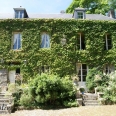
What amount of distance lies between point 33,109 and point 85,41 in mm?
9410

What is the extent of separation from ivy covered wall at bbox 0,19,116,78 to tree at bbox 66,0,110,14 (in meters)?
10.9

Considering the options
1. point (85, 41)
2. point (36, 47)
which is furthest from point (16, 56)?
point (85, 41)

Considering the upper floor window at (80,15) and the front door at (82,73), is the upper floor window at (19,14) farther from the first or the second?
the front door at (82,73)

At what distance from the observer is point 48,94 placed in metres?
12.8

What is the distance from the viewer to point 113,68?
19500mm

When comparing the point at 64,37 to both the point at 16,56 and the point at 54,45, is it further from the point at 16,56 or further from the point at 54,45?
the point at 16,56

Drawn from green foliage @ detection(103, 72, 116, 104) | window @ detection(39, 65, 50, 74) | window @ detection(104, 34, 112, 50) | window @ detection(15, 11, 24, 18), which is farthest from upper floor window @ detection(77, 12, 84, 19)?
green foliage @ detection(103, 72, 116, 104)

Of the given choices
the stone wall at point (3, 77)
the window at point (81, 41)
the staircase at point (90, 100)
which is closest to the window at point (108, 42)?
the window at point (81, 41)

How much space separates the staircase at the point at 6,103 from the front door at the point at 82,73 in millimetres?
7230

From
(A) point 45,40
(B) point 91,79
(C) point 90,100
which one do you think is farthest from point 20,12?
(C) point 90,100

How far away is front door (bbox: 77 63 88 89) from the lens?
62.0 ft

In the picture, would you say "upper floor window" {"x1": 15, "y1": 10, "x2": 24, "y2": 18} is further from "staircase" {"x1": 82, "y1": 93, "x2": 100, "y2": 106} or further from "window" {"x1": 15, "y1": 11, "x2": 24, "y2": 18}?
"staircase" {"x1": 82, "y1": 93, "x2": 100, "y2": 106}

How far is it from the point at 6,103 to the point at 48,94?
8.80ft

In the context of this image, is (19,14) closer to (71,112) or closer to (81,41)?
(81,41)
